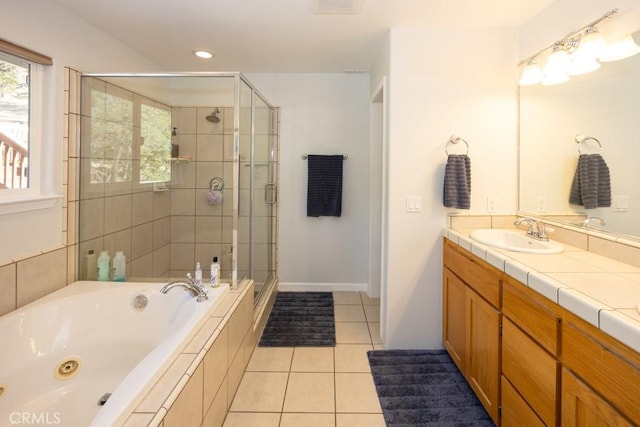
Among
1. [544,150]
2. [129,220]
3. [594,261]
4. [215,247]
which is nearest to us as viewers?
[594,261]

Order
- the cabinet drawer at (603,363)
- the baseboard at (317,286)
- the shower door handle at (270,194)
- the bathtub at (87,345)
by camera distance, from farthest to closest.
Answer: the baseboard at (317,286) < the shower door handle at (270,194) < the bathtub at (87,345) < the cabinet drawer at (603,363)

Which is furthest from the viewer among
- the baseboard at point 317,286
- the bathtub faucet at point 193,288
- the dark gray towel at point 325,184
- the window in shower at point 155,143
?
the baseboard at point 317,286

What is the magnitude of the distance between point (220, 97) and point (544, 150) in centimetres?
262

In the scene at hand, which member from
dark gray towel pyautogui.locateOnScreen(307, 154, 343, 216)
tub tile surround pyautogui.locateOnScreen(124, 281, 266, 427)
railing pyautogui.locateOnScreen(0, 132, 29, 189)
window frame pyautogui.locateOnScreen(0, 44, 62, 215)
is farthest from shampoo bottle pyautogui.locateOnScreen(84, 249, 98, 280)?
dark gray towel pyautogui.locateOnScreen(307, 154, 343, 216)

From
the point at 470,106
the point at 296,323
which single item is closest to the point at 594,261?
the point at 470,106

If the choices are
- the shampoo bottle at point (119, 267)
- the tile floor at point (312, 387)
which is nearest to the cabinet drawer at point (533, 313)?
the tile floor at point (312, 387)

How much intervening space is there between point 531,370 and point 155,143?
9.87 feet

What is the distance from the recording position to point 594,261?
5.11 ft

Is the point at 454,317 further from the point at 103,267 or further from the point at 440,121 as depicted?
the point at 103,267

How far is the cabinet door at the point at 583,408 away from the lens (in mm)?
949

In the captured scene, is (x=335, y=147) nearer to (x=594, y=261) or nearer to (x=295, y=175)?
(x=295, y=175)

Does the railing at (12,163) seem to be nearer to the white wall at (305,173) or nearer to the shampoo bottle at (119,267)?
the shampoo bottle at (119,267)

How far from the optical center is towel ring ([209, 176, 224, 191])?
289 centimetres

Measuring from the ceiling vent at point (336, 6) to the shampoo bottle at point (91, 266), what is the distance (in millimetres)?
2187
